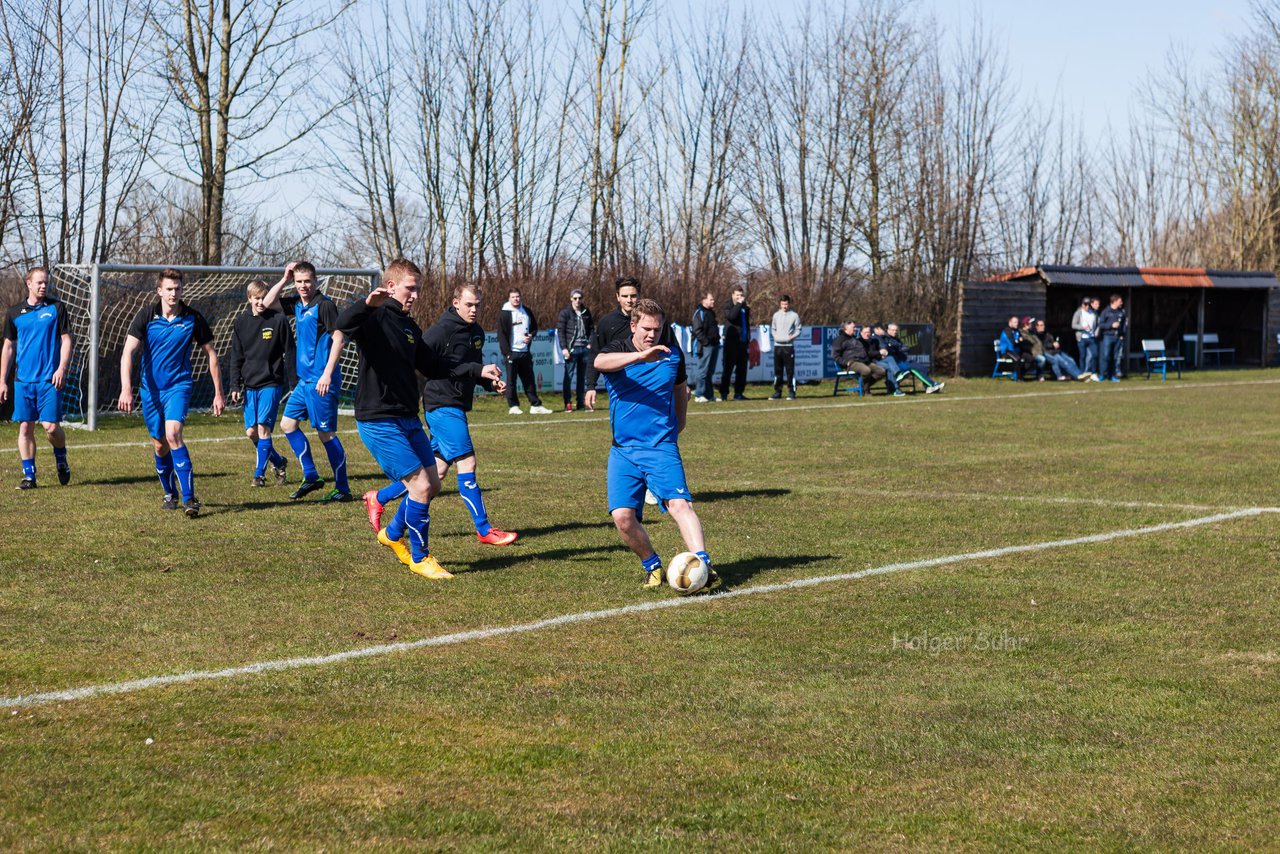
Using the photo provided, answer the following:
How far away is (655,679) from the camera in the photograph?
19.5 feet

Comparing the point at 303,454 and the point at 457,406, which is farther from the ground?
the point at 457,406

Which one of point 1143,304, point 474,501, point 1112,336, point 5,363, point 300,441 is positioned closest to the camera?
point 474,501

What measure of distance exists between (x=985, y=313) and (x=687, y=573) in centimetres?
2997

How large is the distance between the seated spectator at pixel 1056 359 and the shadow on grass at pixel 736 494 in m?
23.3

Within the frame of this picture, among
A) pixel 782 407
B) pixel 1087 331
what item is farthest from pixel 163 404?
pixel 1087 331

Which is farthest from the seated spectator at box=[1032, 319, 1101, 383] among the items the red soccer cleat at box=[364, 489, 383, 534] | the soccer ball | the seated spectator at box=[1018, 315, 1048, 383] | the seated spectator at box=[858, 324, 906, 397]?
the soccer ball

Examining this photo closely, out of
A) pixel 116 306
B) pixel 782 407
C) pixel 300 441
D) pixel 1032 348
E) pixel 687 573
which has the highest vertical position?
pixel 116 306

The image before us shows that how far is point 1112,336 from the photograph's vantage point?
114 feet

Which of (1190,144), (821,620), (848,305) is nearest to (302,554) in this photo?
(821,620)

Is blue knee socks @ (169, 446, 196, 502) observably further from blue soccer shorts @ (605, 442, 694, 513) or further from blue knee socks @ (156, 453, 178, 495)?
blue soccer shorts @ (605, 442, 694, 513)

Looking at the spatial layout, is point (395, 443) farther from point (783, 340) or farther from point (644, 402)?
point (783, 340)

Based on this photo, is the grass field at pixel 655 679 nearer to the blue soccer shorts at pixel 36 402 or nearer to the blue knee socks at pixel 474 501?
the blue knee socks at pixel 474 501

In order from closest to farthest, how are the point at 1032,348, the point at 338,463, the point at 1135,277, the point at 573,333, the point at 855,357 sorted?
1. the point at 338,463
2. the point at 573,333
3. the point at 855,357
4. the point at 1032,348
5. the point at 1135,277

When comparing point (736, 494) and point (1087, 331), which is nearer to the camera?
point (736, 494)
